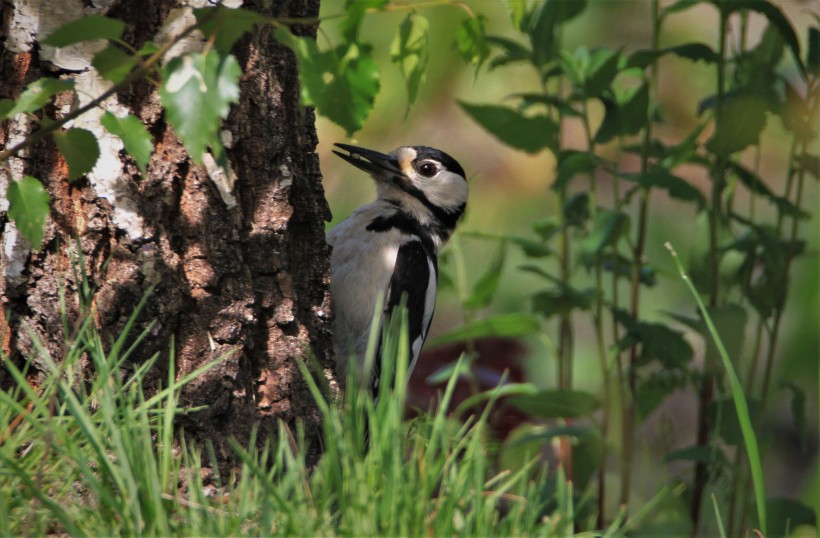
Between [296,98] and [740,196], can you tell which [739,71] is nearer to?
[296,98]

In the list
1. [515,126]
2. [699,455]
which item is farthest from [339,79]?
[699,455]

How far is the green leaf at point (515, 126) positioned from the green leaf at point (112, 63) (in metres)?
1.44

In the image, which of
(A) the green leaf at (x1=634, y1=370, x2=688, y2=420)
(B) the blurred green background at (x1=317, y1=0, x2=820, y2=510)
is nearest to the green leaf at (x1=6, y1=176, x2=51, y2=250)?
(A) the green leaf at (x1=634, y1=370, x2=688, y2=420)

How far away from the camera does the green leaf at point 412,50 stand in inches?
68.4

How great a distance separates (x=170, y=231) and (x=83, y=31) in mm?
611

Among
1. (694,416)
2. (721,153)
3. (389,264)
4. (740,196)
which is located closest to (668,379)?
(721,153)

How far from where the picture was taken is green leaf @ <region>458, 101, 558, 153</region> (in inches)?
110

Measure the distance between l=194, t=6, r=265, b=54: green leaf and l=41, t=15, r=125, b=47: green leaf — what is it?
0.13 meters

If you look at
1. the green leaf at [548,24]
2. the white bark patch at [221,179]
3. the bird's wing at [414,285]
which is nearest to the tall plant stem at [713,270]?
the green leaf at [548,24]

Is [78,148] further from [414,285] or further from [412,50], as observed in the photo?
[414,285]

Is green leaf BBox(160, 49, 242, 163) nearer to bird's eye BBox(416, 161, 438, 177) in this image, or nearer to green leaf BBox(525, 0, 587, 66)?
green leaf BBox(525, 0, 587, 66)

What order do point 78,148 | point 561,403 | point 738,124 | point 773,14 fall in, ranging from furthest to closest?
1. point 561,403
2. point 738,124
3. point 773,14
4. point 78,148

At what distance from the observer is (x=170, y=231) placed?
198 cm

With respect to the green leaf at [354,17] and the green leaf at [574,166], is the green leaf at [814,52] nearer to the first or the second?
the green leaf at [574,166]
